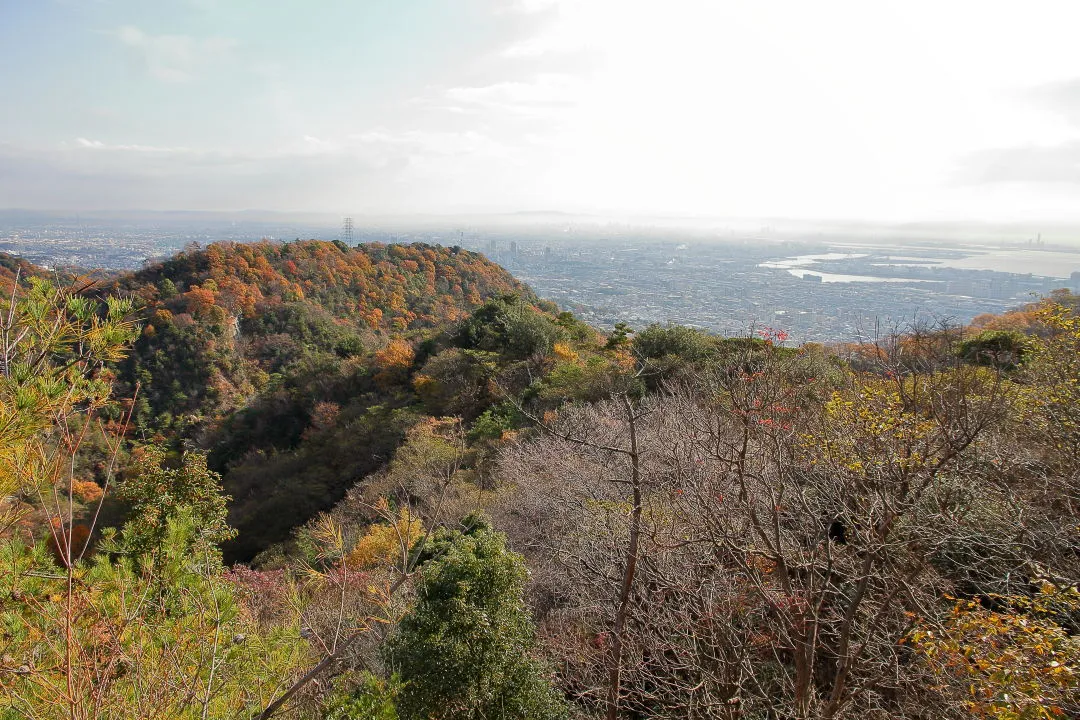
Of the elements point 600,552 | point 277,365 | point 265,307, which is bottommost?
point 277,365

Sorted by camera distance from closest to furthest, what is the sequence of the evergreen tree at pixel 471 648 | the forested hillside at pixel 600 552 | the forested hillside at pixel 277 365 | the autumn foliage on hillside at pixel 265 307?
the forested hillside at pixel 600 552 < the evergreen tree at pixel 471 648 < the forested hillside at pixel 277 365 < the autumn foliage on hillside at pixel 265 307

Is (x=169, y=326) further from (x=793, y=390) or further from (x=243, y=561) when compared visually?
(x=793, y=390)

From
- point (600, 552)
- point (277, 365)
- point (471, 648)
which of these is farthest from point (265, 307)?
point (471, 648)

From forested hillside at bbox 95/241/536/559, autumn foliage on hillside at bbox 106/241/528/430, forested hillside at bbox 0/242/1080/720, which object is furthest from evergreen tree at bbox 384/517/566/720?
autumn foliage on hillside at bbox 106/241/528/430

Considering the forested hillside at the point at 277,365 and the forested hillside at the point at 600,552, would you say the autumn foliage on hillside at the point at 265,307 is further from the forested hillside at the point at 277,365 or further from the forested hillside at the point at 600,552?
the forested hillside at the point at 600,552

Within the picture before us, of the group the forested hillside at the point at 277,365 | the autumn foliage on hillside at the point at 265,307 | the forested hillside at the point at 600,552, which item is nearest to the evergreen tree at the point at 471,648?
the forested hillside at the point at 600,552

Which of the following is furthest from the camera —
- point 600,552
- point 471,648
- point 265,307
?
point 265,307

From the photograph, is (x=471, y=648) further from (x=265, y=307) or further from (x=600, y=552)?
(x=265, y=307)

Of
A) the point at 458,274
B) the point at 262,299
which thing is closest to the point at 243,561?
the point at 262,299

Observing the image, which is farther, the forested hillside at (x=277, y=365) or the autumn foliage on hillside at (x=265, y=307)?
the autumn foliage on hillside at (x=265, y=307)

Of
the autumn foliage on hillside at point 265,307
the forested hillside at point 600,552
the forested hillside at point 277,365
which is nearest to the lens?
the forested hillside at point 600,552
